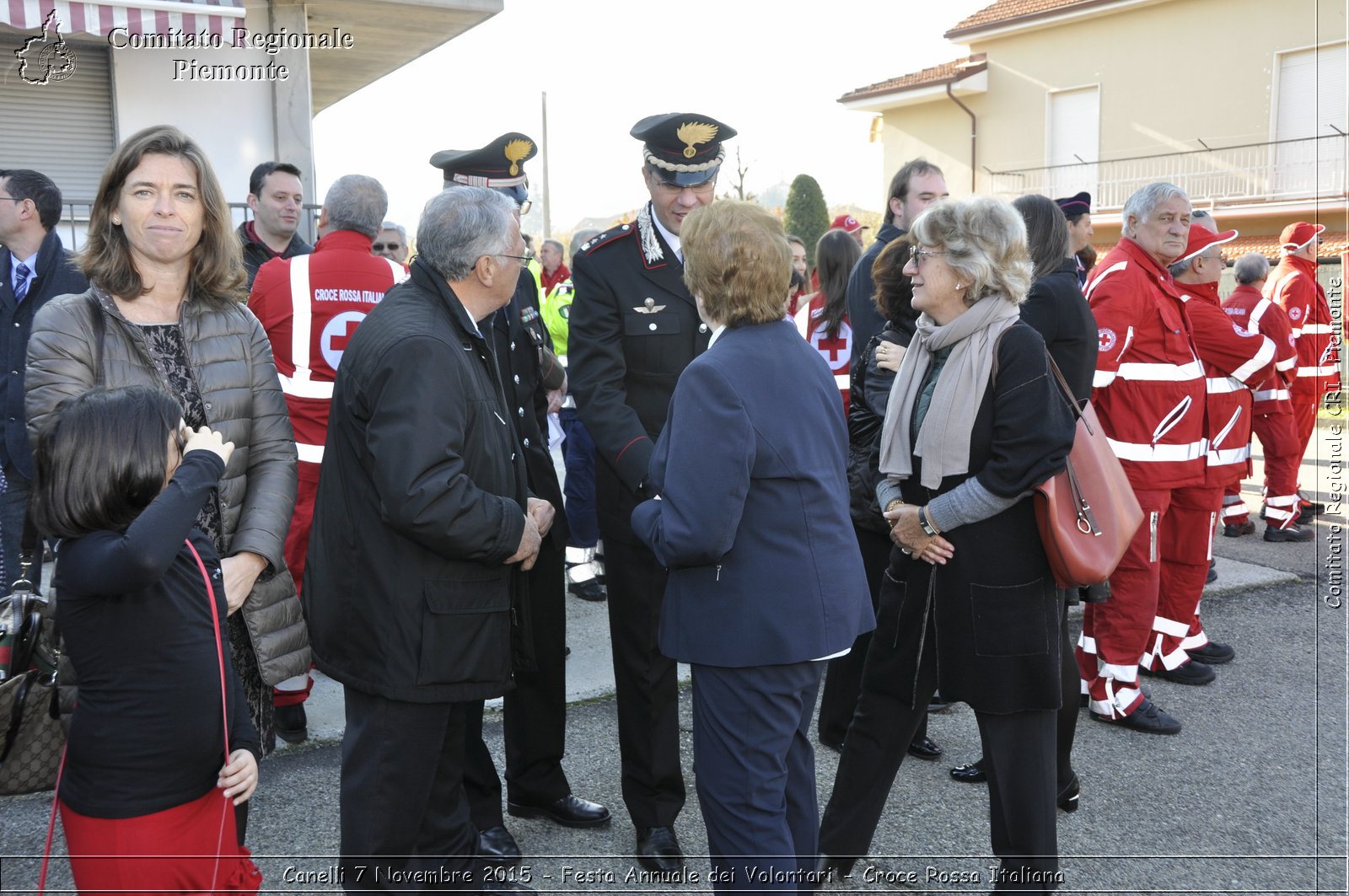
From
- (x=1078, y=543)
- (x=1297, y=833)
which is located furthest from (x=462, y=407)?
(x=1297, y=833)

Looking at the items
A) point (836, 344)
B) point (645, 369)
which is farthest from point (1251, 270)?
point (645, 369)

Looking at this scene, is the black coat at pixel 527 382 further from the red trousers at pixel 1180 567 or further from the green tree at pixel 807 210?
the green tree at pixel 807 210

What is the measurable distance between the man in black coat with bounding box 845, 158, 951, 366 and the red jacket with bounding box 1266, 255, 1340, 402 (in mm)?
5183

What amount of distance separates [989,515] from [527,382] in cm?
156

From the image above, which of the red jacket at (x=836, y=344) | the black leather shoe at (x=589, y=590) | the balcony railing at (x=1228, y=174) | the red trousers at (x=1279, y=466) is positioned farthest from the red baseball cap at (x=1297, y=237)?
the balcony railing at (x=1228, y=174)

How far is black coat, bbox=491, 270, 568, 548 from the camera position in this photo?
11.0 ft

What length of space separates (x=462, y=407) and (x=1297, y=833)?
3238 millimetres

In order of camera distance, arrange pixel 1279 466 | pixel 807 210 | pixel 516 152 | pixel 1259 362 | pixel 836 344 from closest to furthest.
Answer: pixel 516 152
pixel 836 344
pixel 1259 362
pixel 1279 466
pixel 807 210

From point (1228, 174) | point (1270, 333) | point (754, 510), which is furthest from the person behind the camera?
point (1228, 174)

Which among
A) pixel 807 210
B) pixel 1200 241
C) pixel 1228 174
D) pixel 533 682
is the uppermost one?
pixel 807 210

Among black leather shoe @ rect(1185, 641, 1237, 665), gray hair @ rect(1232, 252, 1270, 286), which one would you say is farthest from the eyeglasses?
gray hair @ rect(1232, 252, 1270, 286)

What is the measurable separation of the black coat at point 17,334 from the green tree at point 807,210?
24274 millimetres

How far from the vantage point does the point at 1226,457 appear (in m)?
5.25

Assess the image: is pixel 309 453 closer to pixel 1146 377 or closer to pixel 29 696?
pixel 29 696
